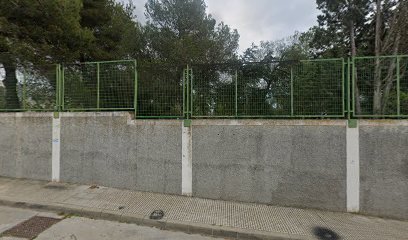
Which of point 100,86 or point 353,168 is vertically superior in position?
point 100,86

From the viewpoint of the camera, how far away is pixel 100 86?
7.12 meters

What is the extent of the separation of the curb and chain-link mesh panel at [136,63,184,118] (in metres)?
2.59

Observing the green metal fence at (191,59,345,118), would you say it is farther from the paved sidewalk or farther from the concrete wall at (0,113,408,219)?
the paved sidewalk

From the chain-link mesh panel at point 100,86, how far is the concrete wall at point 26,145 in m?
0.93

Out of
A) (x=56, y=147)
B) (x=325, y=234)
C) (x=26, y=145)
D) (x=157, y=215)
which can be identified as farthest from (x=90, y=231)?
(x=26, y=145)

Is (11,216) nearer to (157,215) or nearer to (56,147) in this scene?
(56,147)

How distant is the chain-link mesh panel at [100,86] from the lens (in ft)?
22.6

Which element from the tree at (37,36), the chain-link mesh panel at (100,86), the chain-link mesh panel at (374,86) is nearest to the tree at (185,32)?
the tree at (37,36)

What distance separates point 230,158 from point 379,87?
145 inches

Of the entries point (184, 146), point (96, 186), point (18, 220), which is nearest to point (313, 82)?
point (184, 146)

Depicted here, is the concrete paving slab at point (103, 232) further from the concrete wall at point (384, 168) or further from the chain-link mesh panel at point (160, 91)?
the concrete wall at point (384, 168)

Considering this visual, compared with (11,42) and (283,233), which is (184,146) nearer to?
(283,233)

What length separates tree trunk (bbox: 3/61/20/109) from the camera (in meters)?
7.68

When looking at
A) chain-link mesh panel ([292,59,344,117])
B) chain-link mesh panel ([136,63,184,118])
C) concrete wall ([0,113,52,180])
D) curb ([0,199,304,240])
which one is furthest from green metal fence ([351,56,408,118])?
Answer: concrete wall ([0,113,52,180])
